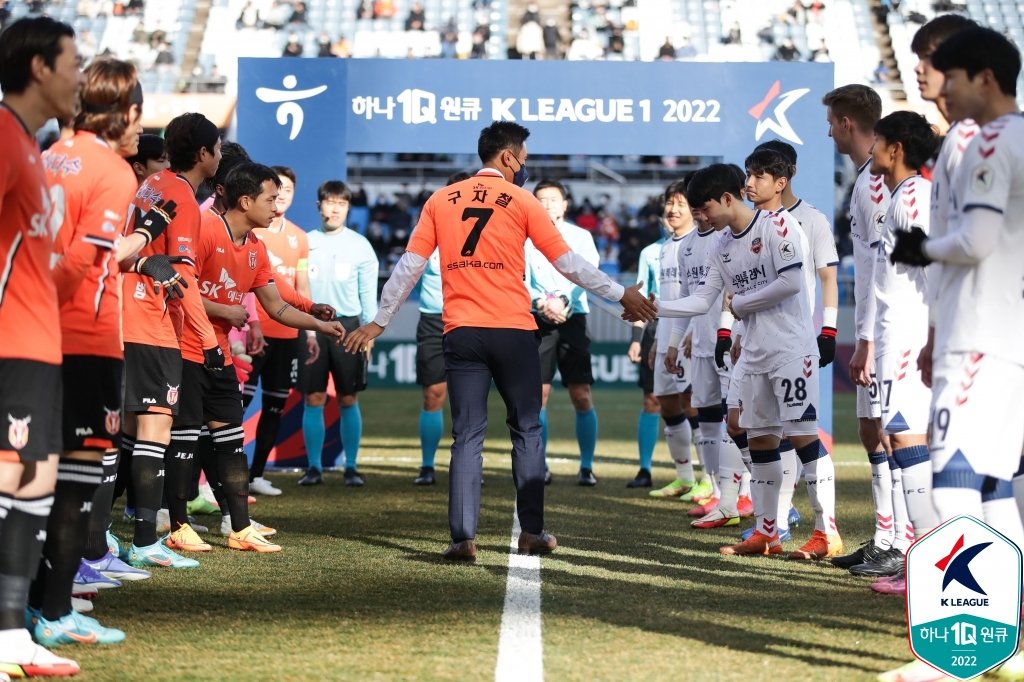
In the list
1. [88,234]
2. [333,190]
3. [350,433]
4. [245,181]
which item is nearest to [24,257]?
[88,234]

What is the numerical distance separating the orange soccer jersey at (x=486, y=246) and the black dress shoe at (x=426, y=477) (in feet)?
13.3

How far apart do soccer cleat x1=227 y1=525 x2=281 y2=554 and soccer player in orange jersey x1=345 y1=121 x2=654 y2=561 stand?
0.98m

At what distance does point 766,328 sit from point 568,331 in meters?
4.47

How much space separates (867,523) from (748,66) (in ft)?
17.0

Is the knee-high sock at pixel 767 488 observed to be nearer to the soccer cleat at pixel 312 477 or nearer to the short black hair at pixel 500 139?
the short black hair at pixel 500 139

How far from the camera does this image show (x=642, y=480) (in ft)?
35.5

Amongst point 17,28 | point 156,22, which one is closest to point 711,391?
point 17,28

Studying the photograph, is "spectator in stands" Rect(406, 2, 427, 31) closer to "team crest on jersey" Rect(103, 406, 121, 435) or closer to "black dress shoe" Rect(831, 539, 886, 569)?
"black dress shoe" Rect(831, 539, 886, 569)

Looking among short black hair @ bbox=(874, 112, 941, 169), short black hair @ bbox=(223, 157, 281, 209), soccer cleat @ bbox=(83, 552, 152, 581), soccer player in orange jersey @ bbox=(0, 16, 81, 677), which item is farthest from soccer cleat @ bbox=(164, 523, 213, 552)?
short black hair @ bbox=(874, 112, 941, 169)

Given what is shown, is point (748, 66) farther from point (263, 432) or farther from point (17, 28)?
point (17, 28)

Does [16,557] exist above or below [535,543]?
above

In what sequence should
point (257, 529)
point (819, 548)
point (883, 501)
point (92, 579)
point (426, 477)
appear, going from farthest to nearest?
point (426, 477), point (257, 529), point (819, 548), point (883, 501), point (92, 579)

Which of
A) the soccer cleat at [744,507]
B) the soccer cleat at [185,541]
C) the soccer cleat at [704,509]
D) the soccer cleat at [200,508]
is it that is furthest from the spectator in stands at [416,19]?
the soccer cleat at [185,541]

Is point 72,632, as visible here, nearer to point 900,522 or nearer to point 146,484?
point 146,484
